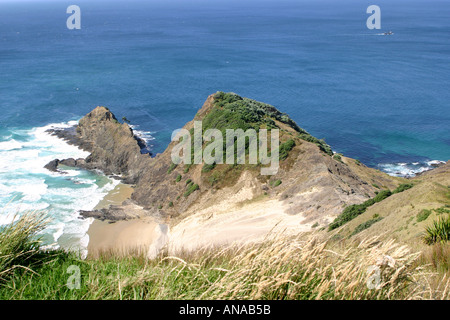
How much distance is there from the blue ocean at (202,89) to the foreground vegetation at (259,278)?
1984 centimetres

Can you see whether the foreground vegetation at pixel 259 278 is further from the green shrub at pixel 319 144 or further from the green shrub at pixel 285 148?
the green shrub at pixel 319 144

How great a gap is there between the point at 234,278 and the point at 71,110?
231 feet

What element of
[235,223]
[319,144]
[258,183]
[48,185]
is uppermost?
[319,144]

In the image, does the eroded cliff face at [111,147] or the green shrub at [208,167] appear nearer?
the green shrub at [208,167]

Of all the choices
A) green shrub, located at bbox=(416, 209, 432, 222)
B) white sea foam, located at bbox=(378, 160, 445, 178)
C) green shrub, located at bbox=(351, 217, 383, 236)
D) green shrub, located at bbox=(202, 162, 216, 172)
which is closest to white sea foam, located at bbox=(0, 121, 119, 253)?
green shrub, located at bbox=(202, 162, 216, 172)

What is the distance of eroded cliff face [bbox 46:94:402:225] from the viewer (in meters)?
27.1

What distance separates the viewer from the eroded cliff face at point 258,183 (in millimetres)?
27078

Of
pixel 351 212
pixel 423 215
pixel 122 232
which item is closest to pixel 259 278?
pixel 423 215

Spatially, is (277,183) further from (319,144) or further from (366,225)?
(366,225)

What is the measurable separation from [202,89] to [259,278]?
3142 inches

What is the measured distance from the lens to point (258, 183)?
102 feet


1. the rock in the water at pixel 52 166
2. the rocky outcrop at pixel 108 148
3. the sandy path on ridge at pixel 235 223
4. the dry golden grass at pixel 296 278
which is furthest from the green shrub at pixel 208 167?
the dry golden grass at pixel 296 278

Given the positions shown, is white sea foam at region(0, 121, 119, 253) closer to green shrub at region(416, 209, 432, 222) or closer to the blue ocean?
the blue ocean

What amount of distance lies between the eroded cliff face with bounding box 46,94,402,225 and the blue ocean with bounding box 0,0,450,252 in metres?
7.36
